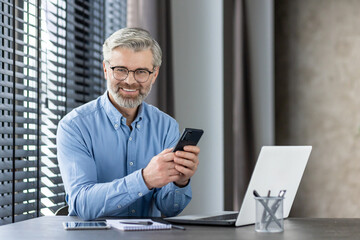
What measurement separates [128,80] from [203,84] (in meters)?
1.74

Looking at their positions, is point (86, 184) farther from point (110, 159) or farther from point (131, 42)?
point (131, 42)

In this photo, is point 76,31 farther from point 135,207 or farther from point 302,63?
point 302,63

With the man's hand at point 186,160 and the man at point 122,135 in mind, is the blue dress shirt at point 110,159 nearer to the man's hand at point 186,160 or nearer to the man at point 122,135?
the man at point 122,135

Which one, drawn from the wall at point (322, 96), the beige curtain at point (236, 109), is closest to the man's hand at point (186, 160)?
the beige curtain at point (236, 109)

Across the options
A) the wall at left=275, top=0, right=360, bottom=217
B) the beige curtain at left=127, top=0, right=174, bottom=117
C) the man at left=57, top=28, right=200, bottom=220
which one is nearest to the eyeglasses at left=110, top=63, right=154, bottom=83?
the man at left=57, top=28, right=200, bottom=220

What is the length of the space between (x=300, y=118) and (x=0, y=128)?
276cm

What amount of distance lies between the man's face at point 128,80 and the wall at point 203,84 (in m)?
1.61

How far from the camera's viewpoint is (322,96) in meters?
4.34

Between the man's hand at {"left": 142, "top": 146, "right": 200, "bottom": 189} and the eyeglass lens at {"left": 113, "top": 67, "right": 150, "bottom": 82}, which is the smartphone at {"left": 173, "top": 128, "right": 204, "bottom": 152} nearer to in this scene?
the man's hand at {"left": 142, "top": 146, "right": 200, "bottom": 189}

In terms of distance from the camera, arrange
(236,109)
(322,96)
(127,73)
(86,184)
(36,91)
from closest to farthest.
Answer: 1. (86,184)
2. (127,73)
3. (36,91)
4. (236,109)
5. (322,96)

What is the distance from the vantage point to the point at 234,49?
155 inches

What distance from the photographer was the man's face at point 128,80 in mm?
2006

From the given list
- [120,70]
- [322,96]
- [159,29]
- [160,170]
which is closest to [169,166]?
[160,170]

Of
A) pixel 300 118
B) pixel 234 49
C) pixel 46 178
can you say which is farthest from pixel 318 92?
pixel 46 178
